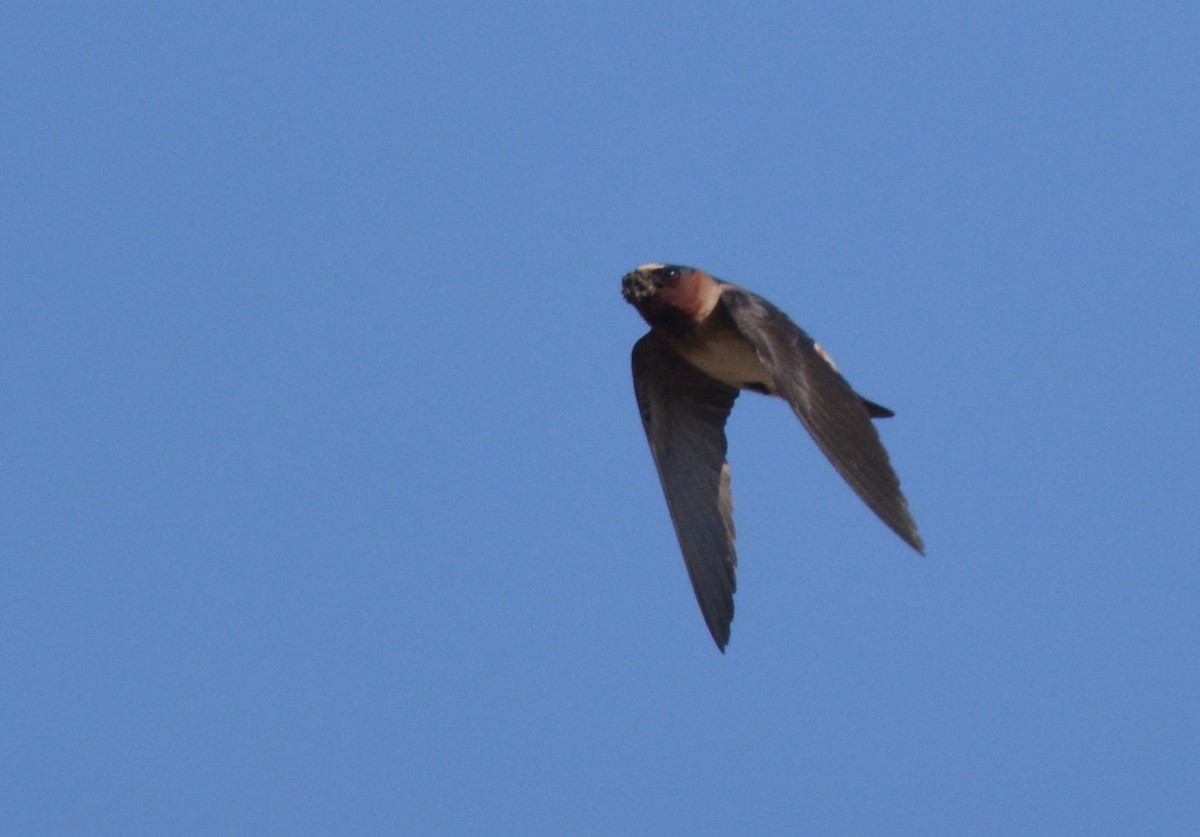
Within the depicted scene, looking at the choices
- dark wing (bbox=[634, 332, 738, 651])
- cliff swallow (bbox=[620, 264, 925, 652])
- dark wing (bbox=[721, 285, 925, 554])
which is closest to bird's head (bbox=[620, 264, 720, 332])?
cliff swallow (bbox=[620, 264, 925, 652])

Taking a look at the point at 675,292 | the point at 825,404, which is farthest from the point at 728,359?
the point at 825,404

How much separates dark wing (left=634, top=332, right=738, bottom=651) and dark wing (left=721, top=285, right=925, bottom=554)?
845mm

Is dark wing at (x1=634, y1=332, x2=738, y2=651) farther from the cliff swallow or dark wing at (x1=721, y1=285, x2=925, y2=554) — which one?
dark wing at (x1=721, y1=285, x2=925, y2=554)

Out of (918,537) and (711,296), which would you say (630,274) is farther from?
(918,537)

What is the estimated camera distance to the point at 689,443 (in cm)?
912

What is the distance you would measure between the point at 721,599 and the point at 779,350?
1.25m

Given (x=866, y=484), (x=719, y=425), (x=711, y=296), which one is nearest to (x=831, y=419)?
(x=866, y=484)

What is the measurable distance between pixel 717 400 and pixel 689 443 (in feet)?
0.72

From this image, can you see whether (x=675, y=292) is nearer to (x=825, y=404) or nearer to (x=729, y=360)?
(x=729, y=360)

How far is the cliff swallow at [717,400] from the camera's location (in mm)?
7055

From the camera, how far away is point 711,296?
8398 millimetres

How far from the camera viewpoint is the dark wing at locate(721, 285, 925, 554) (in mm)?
6762

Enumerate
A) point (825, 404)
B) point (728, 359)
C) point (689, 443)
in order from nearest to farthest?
point (825, 404) → point (728, 359) → point (689, 443)

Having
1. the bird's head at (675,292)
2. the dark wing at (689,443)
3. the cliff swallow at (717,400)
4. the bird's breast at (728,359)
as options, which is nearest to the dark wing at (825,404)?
the cliff swallow at (717,400)
